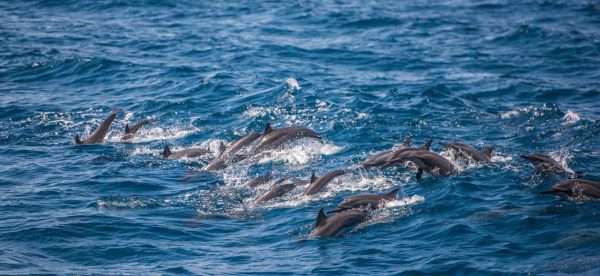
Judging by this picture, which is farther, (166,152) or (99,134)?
(99,134)

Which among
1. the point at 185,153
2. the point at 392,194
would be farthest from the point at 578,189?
the point at 185,153

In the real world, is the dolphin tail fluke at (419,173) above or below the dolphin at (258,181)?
above

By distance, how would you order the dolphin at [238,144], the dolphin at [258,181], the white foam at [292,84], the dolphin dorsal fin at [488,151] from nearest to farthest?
1. the dolphin at [258,181]
2. the dolphin dorsal fin at [488,151]
3. the dolphin at [238,144]
4. the white foam at [292,84]

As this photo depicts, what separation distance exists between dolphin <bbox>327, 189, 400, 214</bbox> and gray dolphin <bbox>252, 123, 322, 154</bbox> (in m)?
4.88

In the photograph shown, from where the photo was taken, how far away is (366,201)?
52.9ft

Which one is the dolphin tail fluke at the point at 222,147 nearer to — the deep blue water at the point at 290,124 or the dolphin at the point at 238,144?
the dolphin at the point at 238,144

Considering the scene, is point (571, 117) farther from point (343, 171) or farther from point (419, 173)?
point (343, 171)

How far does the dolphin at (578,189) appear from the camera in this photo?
16.0 m

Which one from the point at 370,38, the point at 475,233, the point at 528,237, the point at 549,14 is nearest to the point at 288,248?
the point at 475,233

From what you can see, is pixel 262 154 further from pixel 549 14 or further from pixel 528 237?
pixel 549 14

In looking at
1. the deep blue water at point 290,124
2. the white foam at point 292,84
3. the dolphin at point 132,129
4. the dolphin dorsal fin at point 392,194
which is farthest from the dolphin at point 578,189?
the white foam at point 292,84

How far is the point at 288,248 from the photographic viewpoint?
14.9m

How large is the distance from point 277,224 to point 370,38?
74.4ft

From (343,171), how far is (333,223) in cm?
309
